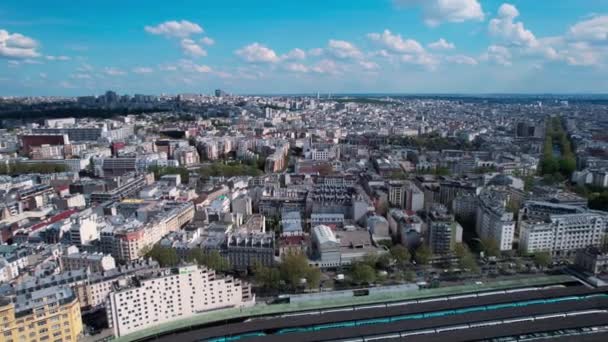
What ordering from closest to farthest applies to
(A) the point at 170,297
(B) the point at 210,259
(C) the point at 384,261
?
(A) the point at 170,297, (B) the point at 210,259, (C) the point at 384,261

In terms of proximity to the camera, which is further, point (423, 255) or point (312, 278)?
point (423, 255)

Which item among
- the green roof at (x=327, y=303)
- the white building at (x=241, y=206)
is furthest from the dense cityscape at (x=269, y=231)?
the green roof at (x=327, y=303)

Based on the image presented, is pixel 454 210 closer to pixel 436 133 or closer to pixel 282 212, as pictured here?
pixel 282 212

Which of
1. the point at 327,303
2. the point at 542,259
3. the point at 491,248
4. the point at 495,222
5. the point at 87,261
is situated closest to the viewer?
the point at 327,303

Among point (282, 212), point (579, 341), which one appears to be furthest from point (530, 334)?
point (282, 212)

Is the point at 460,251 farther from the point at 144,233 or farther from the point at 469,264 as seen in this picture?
the point at 144,233

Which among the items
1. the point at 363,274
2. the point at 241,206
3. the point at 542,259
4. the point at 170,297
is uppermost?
the point at 241,206

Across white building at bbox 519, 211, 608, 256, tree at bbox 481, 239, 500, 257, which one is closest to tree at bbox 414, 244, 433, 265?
tree at bbox 481, 239, 500, 257

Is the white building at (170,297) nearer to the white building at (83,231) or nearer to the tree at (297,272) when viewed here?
the tree at (297,272)

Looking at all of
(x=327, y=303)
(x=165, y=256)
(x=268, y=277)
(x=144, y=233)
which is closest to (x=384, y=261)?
(x=327, y=303)
